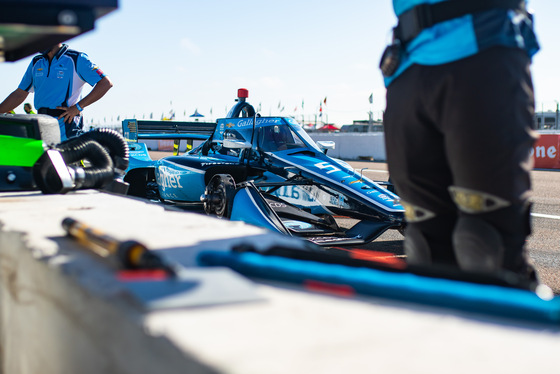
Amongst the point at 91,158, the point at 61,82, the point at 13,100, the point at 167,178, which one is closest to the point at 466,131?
the point at 91,158

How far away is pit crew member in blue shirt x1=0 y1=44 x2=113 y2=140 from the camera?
167 inches

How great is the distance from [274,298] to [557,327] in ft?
1.45

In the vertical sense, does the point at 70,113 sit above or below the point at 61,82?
below

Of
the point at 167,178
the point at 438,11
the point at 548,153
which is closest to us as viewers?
the point at 438,11

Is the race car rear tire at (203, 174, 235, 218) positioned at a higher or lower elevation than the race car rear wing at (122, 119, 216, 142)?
lower

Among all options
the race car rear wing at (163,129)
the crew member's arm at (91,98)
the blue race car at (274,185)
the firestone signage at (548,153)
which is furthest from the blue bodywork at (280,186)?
the firestone signage at (548,153)

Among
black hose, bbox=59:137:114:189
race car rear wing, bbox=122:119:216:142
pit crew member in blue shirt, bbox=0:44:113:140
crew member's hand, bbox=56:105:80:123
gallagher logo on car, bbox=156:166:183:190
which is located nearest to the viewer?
black hose, bbox=59:137:114:189

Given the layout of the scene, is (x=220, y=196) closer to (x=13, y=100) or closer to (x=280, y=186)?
(x=280, y=186)

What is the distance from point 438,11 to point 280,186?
3391mm

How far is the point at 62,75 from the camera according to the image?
4289mm

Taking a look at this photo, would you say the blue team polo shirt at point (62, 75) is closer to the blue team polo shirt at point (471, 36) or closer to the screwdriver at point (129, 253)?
the blue team polo shirt at point (471, 36)

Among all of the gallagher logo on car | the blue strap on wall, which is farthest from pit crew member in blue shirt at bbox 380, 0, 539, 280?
the gallagher logo on car

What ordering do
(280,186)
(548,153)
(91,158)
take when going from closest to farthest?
(91,158), (280,186), (548,153)

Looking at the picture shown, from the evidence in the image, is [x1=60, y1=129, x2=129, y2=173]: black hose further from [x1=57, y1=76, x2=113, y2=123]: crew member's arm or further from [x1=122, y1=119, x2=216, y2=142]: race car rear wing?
[x1=122, y1=119, x2=216, y2=142]: race car rear wing
